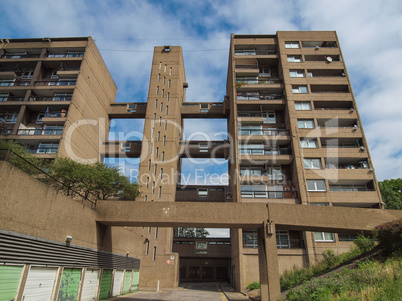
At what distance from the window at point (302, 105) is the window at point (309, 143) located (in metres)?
4.33

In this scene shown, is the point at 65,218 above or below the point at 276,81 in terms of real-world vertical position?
below

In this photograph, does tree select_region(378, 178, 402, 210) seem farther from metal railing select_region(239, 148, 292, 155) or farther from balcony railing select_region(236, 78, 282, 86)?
balcony railing select_region(236, 78, 282, 86)

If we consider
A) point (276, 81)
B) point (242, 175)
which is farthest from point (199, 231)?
point (276, 81)

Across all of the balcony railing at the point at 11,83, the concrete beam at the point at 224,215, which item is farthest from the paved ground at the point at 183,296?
the balcony railing at the point at 11,83

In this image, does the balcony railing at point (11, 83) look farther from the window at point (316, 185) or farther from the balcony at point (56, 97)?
the window at point (316, 185)

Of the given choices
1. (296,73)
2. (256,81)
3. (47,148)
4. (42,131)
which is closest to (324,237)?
(296,73)

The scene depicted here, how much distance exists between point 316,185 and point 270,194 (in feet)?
17.7

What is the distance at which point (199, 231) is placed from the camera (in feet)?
204

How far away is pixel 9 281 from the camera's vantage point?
30.9ft

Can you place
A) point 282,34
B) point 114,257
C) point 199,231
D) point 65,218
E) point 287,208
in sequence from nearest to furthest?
point 65,218
point 287,208
point 114,257
point 282,34
point 199,231

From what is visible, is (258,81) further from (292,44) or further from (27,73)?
(27,73)

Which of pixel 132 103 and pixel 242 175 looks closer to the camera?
pixel 242 175

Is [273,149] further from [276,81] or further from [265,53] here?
[265,53]

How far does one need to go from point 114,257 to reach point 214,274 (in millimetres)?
31916
